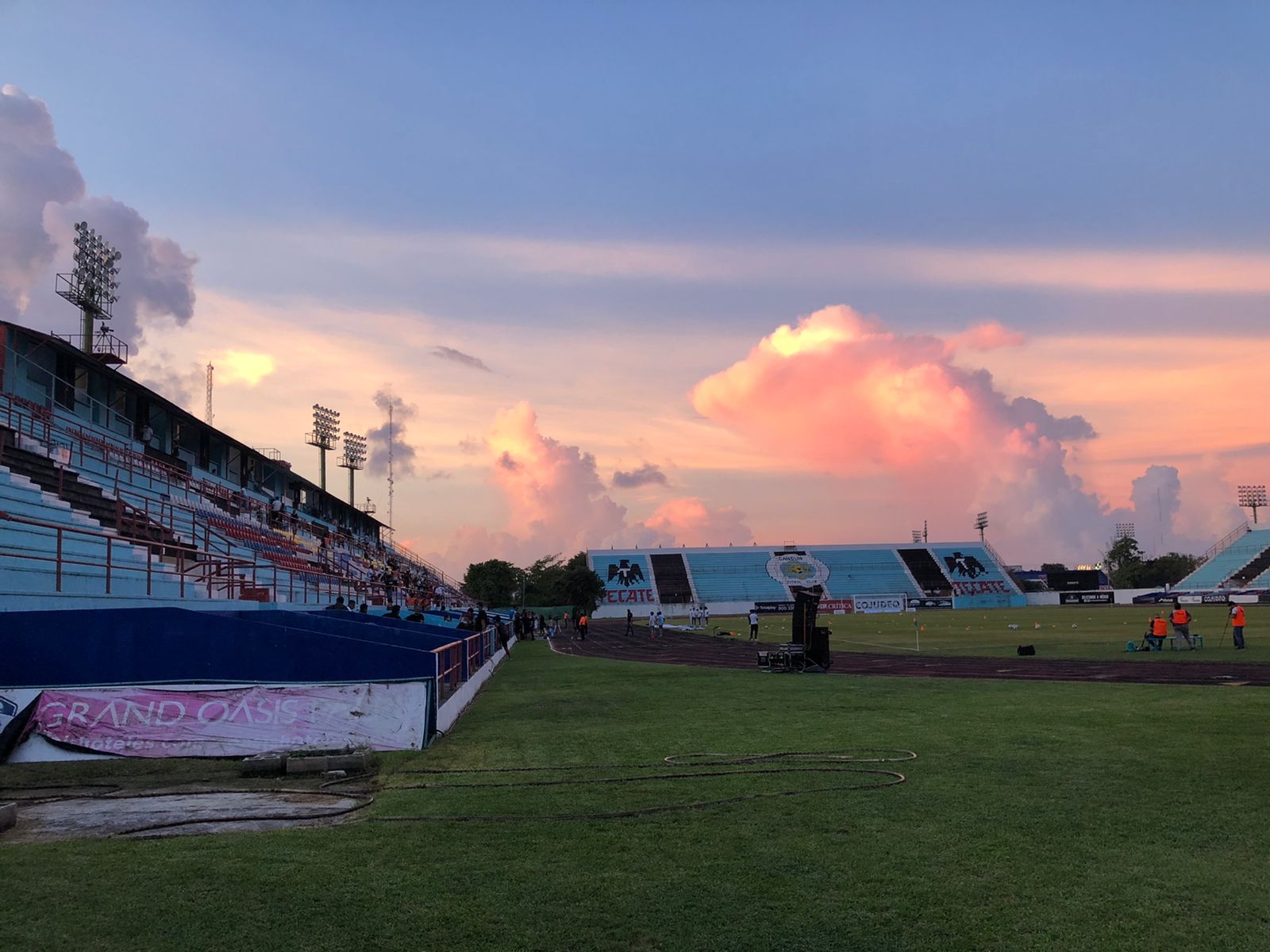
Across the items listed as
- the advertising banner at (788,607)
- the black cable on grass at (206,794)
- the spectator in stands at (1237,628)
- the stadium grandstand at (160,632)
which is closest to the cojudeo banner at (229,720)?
the stadium grandstand at (160,632)

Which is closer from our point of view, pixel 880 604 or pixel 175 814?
pixel 175 814

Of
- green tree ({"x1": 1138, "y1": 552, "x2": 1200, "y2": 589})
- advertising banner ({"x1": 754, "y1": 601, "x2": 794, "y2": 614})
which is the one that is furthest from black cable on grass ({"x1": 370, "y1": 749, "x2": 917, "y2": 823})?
green tree ({"x1": 1138, "y1": 552, "x2": 1200, "y2": 589})

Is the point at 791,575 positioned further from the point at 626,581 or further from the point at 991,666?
the point at 991,666

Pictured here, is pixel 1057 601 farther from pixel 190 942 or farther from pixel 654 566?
pixel 190 942

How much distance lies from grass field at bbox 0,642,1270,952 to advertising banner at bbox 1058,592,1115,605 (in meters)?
95.4

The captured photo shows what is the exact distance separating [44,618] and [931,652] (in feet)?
91.7

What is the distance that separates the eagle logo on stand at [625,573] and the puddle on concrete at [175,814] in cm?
10231

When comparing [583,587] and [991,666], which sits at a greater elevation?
[583,587]

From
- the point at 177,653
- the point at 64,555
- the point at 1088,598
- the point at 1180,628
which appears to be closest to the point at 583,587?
the point at 1088,598

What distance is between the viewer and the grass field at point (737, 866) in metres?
5.84

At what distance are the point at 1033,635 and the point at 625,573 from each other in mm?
74622

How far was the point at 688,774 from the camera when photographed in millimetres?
10992

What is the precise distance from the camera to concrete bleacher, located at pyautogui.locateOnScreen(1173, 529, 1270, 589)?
97000mm

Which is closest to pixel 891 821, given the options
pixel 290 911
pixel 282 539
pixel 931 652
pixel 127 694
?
pixel 290 911
